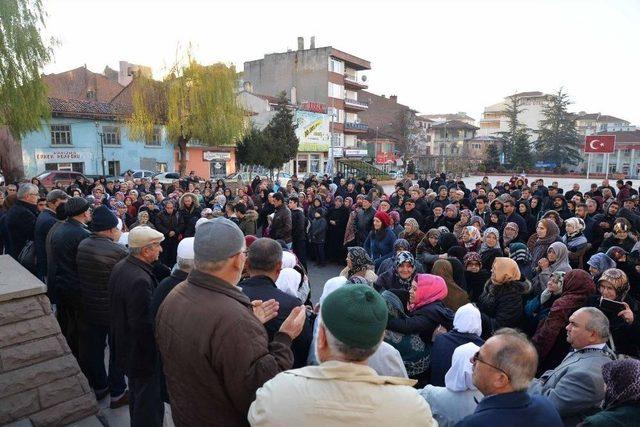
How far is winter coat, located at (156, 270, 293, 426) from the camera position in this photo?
1.80m

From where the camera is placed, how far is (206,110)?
84.1 ft

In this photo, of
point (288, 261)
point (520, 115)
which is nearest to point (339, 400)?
point (288, 261)

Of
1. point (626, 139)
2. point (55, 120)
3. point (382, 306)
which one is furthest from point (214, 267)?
point (626, 139)

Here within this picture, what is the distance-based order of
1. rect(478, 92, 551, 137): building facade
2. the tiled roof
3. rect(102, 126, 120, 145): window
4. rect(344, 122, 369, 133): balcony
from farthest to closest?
rect(478, 92, 551, 137): building facade
rect(344, 122, 369, 133): balcony
the tiled roof
rect(102, 126, 120, 145): window

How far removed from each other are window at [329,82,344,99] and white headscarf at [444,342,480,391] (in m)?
43.2

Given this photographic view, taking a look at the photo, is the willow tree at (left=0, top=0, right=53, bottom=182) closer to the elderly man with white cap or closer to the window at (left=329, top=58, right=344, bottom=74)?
the elderly man with white cap

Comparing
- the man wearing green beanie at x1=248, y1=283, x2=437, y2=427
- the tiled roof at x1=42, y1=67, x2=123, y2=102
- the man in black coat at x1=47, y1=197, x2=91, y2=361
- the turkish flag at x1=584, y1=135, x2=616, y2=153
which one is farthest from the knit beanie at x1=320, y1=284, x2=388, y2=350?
the tiled roof at x1=42, y1=67, x2=123, y2=102

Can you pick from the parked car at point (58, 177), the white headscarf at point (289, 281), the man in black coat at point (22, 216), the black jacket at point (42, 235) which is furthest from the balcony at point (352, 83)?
the white headscarf at point (289, 281)

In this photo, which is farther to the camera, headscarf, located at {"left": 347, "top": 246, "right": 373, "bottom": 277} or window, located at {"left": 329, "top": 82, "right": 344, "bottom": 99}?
window, located at {"left": 329, "top": 82, "right": 344, "bottom": 99}

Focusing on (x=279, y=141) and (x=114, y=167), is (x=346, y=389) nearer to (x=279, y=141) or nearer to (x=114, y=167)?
(x=279, y=141)

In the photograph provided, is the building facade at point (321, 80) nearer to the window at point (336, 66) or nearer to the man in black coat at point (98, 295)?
the window at point (336, 66)

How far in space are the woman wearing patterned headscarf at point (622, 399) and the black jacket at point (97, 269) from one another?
12.5 feet

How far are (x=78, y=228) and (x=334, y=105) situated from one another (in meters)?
42.0

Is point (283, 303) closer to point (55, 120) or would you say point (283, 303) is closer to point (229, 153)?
point (55, 120)
